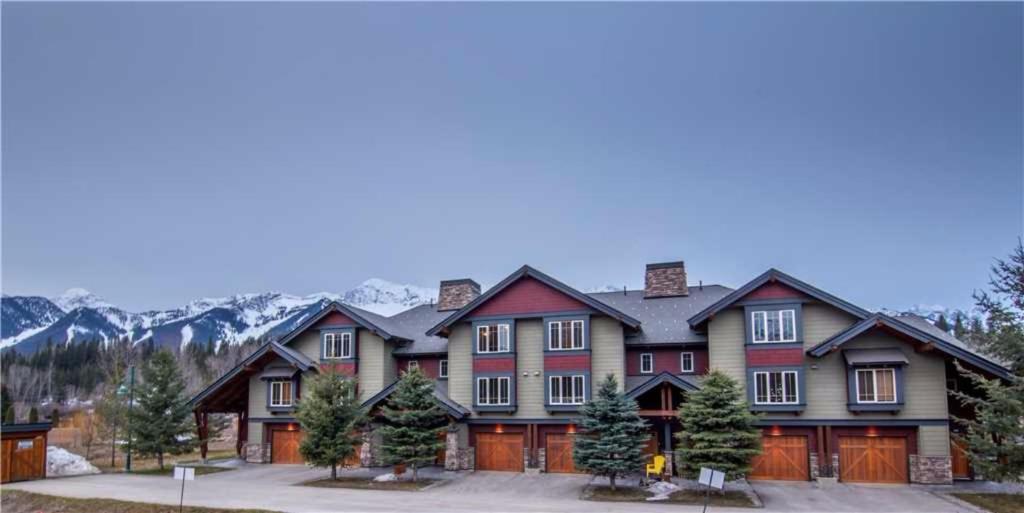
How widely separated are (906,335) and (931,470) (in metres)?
4.69

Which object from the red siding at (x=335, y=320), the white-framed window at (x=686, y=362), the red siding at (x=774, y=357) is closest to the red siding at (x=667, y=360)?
the white-framed window at (x=686, y=362)

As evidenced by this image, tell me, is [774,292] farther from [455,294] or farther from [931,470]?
[455,294]

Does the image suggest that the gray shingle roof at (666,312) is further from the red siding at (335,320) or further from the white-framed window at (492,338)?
the red siding at (335,320)

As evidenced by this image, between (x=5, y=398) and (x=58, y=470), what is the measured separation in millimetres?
34420

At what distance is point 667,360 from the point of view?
89.4ft

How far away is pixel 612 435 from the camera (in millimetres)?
22406

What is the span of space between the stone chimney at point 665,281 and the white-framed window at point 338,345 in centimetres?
1395

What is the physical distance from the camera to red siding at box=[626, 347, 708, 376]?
26.8 meters

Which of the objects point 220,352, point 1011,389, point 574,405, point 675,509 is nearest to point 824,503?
point 675,509

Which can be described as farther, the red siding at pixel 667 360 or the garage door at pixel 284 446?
the garage door at pixel 284 446

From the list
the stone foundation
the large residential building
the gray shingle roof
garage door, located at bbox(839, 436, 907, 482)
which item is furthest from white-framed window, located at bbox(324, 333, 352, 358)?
the stone foundation

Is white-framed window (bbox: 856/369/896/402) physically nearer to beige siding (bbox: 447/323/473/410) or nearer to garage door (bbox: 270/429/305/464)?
beige siding (bbox: 447/323/473/410)

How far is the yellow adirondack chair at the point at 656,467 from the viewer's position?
23938 millimetres

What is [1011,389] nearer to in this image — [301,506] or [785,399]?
[785,399]
